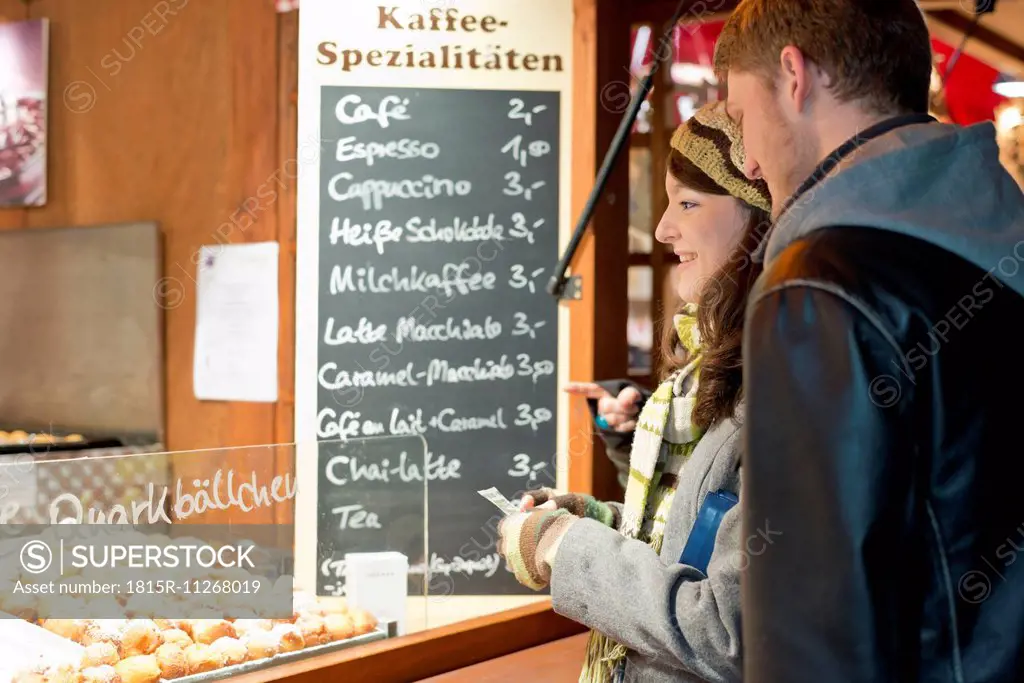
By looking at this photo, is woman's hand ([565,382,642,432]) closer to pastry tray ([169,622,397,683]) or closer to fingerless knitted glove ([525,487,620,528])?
fingerless knitted glove ([525,487,620,528])

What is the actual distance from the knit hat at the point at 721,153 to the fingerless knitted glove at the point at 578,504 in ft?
1.78

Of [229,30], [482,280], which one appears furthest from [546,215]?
[229,30]

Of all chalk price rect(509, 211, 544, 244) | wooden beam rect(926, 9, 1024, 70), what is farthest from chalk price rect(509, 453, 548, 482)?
wooden beam rect(926, 9, 1024, 70)

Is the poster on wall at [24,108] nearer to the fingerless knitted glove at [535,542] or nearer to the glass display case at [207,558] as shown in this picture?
the glass display case at [207,558]

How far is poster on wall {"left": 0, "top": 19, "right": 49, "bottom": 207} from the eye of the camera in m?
3.11

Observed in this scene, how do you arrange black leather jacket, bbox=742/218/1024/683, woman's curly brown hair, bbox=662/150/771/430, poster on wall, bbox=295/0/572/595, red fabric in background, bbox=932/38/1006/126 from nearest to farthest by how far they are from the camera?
black leather jacket, bbox=742/218/1024/683, woman's curly brown hair, bbox=662/150/771/430, poster on wall, bbox=295/0/572/595, red fabric in background, bbox=932/38/1006/126

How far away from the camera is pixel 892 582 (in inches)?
31.4

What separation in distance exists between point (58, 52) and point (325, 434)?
5.43ft

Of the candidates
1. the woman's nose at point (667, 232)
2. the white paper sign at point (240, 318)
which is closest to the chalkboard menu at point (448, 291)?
the white paper sign at point (240, 318)

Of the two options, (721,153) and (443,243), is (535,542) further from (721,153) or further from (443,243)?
(443,243)

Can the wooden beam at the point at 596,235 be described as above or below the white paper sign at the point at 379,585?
above

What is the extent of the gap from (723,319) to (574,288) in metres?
1.19

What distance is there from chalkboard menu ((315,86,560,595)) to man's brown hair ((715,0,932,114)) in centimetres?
155

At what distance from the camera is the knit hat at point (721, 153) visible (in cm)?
139
